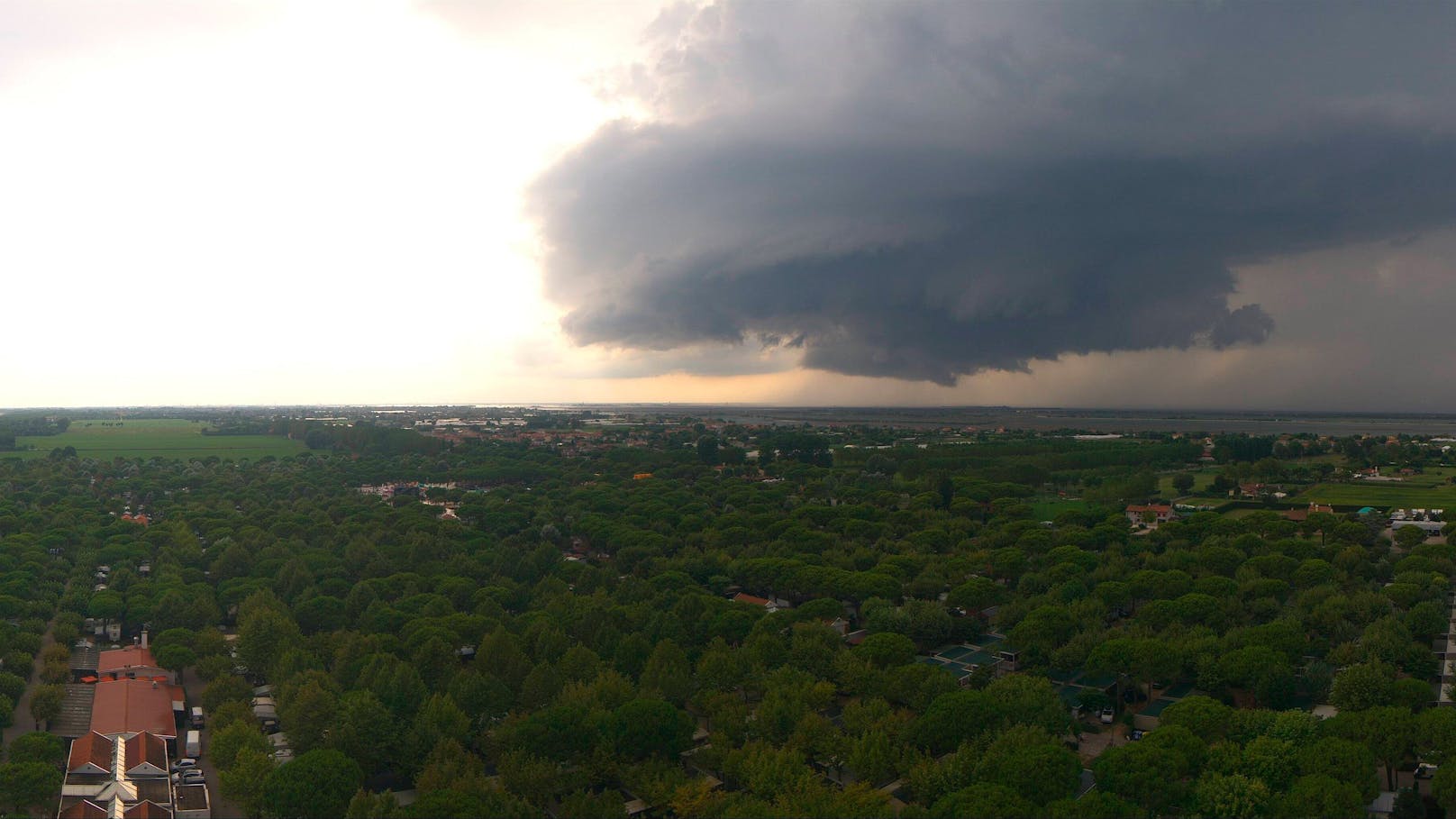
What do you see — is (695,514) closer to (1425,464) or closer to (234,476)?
(234,476)

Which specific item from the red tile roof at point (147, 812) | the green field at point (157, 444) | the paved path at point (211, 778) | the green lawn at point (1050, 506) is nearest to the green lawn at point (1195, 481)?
the green lawn at point (1050, 506)

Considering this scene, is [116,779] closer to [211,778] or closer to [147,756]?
[147,756]

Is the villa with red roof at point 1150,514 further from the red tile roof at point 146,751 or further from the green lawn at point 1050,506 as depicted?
the red tile roof at point 146,751

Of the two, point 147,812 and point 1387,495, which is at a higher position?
point 1387,495

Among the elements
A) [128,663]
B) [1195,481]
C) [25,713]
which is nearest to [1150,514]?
[1195,481]

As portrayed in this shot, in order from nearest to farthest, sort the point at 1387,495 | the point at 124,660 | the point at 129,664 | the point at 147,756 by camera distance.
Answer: the point at 147,756, the point at 129,664, the point at 124,660, the point at 1387,495

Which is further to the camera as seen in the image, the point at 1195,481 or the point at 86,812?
the point at 1195,481

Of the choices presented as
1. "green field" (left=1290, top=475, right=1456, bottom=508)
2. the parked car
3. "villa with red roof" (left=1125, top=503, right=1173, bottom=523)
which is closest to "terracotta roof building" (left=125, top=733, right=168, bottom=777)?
the parked car
